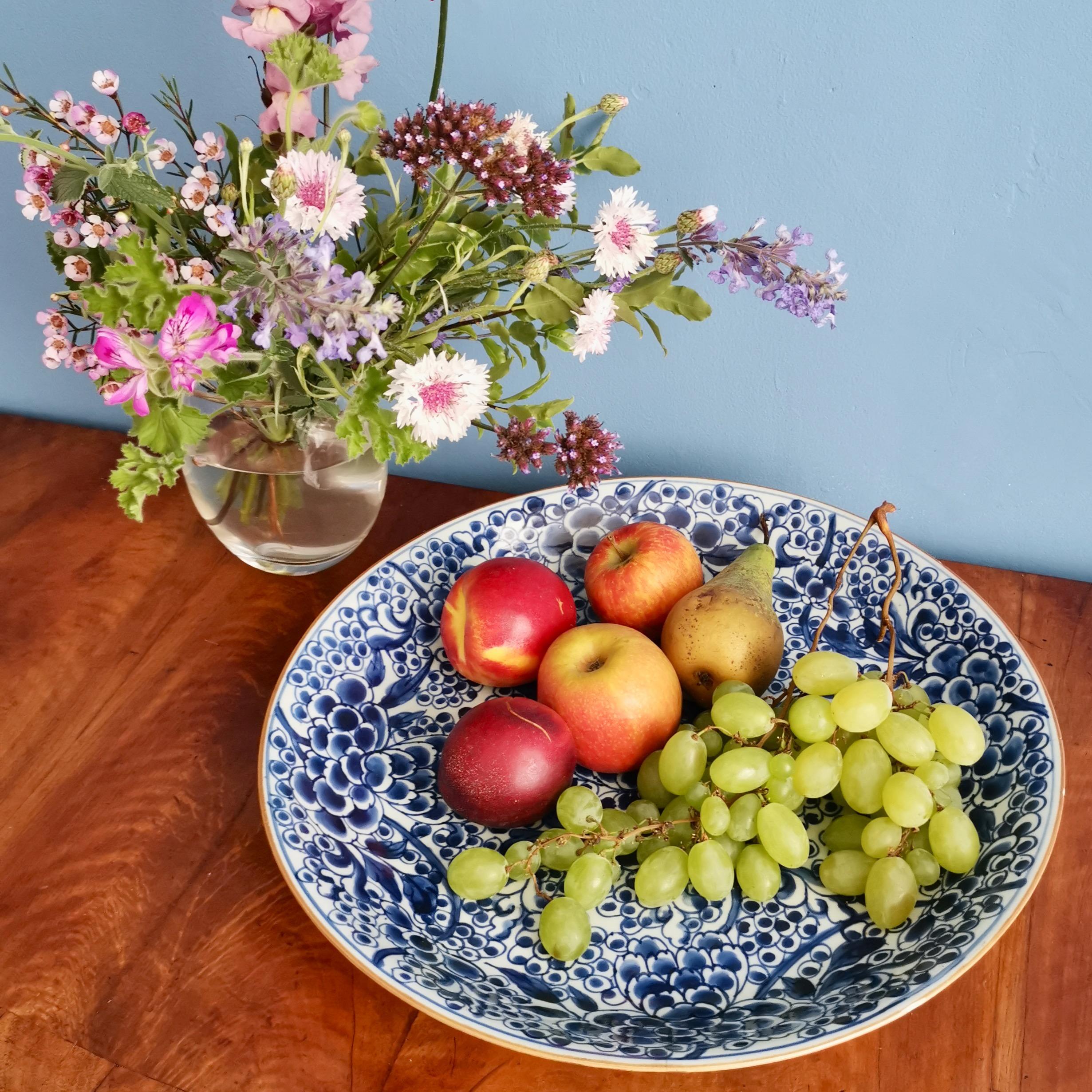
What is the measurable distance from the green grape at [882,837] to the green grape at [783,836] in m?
0.04

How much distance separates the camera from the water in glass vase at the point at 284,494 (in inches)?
30.2

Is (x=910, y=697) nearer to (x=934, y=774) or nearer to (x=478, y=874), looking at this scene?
(x=934, y=774)

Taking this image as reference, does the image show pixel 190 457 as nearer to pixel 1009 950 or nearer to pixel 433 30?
pixel 433 30

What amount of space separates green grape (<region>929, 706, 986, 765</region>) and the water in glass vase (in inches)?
20.3

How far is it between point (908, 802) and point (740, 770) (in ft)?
0.37

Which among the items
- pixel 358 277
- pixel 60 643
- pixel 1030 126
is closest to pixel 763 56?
pixel 1030 126

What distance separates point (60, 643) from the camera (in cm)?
85

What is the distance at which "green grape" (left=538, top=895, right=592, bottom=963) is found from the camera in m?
0.60

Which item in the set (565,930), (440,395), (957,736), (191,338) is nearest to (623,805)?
(565,930)

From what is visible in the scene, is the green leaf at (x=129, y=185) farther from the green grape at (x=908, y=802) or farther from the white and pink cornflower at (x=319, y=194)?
the green grape at (x=908, y=802)

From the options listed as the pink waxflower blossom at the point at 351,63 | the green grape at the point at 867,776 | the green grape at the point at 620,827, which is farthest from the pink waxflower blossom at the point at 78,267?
the green grape at the point at 867,776

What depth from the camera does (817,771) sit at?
654 millimetres

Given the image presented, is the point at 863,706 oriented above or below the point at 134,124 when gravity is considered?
below

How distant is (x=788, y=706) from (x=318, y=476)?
44 centimetres
